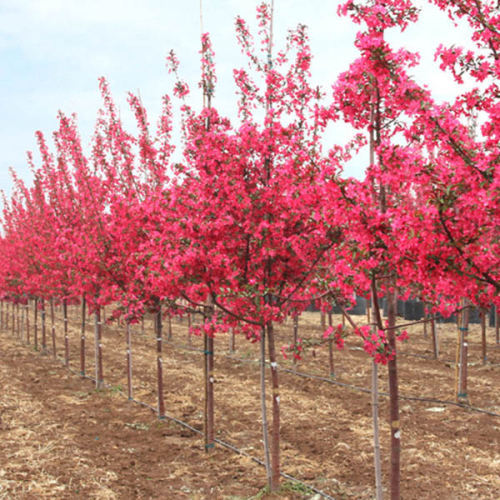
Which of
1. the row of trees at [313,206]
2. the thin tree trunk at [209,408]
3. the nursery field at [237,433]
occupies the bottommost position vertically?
the nursery field at [237,433]

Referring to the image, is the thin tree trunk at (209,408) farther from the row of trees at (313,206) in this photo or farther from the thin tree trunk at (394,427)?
the thin tree trunk at (394,427)

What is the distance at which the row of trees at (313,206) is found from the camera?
4.04 meters

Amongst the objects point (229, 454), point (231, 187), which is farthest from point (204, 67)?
point (229, 454)

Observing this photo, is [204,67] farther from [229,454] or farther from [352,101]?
[229,454]

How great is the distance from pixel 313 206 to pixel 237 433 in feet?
16.9

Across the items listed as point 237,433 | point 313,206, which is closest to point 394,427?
point 313,206

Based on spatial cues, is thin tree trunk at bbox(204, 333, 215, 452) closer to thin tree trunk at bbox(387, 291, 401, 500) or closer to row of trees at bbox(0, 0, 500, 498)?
row of trees at bbox(0, 0, 500, 498)

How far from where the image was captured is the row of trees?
404 cm

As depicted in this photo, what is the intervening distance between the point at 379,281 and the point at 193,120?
14.3 ft

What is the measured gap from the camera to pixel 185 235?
6812 mm

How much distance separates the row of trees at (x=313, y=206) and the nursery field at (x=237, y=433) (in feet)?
4.40

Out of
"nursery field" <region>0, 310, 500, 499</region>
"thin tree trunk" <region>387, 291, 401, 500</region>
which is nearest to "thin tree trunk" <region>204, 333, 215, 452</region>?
"nursery field" <region>0, 310, 500, 499</region>

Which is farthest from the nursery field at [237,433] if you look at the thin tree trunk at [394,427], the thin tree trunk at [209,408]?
the thin tree trunk at [394,427]

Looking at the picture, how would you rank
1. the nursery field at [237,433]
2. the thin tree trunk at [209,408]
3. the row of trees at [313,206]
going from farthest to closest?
1. the thin tree trunk at [209,408]
2. the nursery field at [237,433]
3. the row of trees at [313,206]
